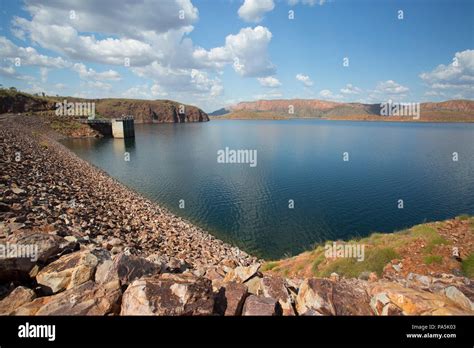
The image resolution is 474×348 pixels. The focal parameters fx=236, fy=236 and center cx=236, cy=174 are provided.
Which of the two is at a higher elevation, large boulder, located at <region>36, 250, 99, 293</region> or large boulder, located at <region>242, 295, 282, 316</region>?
large boulder, located at <region>36, 250, 99, 293</region>

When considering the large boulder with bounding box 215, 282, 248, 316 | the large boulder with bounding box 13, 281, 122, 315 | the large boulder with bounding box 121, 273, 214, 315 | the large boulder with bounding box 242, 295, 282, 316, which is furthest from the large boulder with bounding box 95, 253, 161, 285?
the large boulder with bounding box 242, 295, 282, 316

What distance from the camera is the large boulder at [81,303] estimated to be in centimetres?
516

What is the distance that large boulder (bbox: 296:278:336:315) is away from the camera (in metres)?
6.10

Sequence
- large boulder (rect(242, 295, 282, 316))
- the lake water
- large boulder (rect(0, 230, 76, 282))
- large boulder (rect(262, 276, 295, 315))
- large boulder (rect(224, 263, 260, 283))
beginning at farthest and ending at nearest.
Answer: the lake water < large boulder (rect(224, 263, 260, 283)) < large boulder (rect(0, 230, 76, 282)) < large boulder (rect(262, 276, 295, 315)) < large boulder (rect(242, 295, 282, 316))

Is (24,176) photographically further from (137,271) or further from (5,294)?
(137,271)

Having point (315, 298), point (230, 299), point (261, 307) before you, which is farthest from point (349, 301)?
point (230, 299)

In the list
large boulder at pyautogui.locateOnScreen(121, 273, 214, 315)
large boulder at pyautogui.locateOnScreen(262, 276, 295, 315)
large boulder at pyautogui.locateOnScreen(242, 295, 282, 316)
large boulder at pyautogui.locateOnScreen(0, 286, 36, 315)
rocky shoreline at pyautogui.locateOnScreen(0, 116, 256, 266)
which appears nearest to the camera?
large boulder at pyautogui.locateOnScreen(121, 273, 214, 315)

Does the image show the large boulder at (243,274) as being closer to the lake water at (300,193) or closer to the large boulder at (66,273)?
the large boulder at (66,273)

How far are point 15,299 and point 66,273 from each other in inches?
43.1

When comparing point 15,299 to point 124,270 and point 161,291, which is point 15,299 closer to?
point 124,270

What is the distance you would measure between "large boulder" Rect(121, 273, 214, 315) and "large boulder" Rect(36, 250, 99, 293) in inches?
79.7

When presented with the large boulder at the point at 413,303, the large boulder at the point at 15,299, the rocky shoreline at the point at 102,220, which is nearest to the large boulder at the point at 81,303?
the large boulder at the point at 15,299

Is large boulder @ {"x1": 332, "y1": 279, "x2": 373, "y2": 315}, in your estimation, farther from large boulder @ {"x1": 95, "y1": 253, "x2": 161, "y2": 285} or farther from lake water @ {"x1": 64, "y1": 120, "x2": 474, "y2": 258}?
lake water @ {"x1": 64, "y1": 120, "x2": 474, "y2": 258}
